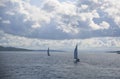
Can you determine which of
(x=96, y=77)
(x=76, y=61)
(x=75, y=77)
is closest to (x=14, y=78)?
(x=75, y=77)

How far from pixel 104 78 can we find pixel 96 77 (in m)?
2.78

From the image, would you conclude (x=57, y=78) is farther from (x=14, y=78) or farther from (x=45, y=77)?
(x=14, y=78)

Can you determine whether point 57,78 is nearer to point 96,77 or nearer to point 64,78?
point 64,78

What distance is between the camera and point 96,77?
277 ft

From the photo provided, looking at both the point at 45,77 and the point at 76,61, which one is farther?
the point at 76,61

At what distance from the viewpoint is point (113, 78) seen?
275ft

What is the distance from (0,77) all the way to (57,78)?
14.2 meters

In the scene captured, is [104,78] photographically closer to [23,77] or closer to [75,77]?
[75,77]

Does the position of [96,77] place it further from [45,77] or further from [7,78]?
[7,78]

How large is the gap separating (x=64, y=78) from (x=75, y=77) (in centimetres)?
443

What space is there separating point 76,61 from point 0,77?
235ft

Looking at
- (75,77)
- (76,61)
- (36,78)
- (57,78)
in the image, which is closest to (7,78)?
(36,78)

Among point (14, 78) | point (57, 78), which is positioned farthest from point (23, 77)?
point (57, 78)

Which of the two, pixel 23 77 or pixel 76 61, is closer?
pixel 23 77
